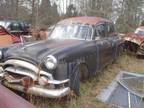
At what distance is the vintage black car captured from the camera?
18.5ft

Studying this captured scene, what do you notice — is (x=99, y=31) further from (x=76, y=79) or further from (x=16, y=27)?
(x=16, y=27)

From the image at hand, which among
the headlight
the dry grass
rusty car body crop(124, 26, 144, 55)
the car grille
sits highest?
the headlight

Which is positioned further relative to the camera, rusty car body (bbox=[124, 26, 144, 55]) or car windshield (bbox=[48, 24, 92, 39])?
rusty car body (bbox=[124, 26, 144, 55])

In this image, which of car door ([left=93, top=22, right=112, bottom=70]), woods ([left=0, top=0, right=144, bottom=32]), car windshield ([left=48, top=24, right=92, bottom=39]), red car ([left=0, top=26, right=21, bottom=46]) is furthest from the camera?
woods ([left=0, top=0, right=144, bottom=32])

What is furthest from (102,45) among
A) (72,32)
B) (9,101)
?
(9,101)

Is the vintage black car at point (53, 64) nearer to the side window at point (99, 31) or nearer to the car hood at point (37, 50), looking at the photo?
the car hood at point (37, 50)

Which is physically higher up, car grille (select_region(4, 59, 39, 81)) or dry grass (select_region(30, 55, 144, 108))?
car grille (select_region(4, 59, 39, 81))

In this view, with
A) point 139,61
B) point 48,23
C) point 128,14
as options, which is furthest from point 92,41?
point 128,14

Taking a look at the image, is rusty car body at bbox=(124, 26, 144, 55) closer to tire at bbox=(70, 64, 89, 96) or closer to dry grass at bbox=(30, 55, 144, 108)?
dry grass at bbox=(30, 55, 144, 108)

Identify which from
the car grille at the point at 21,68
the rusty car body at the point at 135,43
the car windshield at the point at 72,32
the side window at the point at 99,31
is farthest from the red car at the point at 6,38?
the rusty car body at the point at 135,43

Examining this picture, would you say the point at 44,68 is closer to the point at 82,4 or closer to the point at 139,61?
the point at 139,61

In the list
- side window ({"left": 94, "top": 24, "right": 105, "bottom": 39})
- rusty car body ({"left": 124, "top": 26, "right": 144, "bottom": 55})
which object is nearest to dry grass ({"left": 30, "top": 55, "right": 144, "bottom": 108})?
side window ({"left": 94, "top": 24, "right": 105, "bottom": 39})

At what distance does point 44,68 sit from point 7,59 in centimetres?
105

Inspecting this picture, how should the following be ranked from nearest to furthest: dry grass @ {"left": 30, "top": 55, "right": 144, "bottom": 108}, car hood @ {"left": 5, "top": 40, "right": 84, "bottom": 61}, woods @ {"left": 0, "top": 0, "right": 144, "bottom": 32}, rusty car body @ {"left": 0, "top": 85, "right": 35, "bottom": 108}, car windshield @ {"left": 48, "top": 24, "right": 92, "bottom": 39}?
1. rusty car body @ {"left": 0, "top": 85, "right": 35, "bottom": 108}
2. car hood @ {"left": 5, "top": 40, "right": 84, "bottom": 61}
3. dry grass @ {"left": 30, "top": 55, "right": 144, "bottom": 108}
4. car windshield @ {"left": 48, "top": 24, "right": 92, "bottom": 39}
5. woods @ {"left": 0, "top": 0, "right": 144, "bottom": 32}
